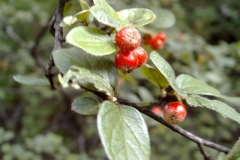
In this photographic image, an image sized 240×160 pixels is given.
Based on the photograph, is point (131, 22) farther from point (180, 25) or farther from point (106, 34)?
point (180, 25)

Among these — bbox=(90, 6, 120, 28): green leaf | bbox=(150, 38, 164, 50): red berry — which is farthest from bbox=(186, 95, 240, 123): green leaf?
bbox=(150, 38, 164, 50): red berry

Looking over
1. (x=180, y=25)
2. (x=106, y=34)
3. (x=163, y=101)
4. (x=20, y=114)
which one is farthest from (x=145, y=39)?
(x=180, y=25)

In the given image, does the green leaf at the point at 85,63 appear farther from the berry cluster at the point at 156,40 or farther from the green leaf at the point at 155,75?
the berry cluster at the point at 156,40

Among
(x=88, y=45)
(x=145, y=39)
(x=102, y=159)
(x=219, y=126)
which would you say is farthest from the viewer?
(x=219, y=126)

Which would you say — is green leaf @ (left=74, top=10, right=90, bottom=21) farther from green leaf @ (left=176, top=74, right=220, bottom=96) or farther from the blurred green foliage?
the blurred green foliage

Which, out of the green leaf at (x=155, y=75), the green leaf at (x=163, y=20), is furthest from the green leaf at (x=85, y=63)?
the green leaf at (x=163, y=20)

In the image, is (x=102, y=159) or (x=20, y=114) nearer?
(x=102, y=159)

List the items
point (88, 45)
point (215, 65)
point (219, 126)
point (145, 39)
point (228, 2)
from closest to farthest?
point (88, 45) < point (145, 39) < point (215, 65) < point (219, 126) < point (228, 2)

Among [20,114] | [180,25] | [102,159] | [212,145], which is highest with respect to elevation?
[212,145]
